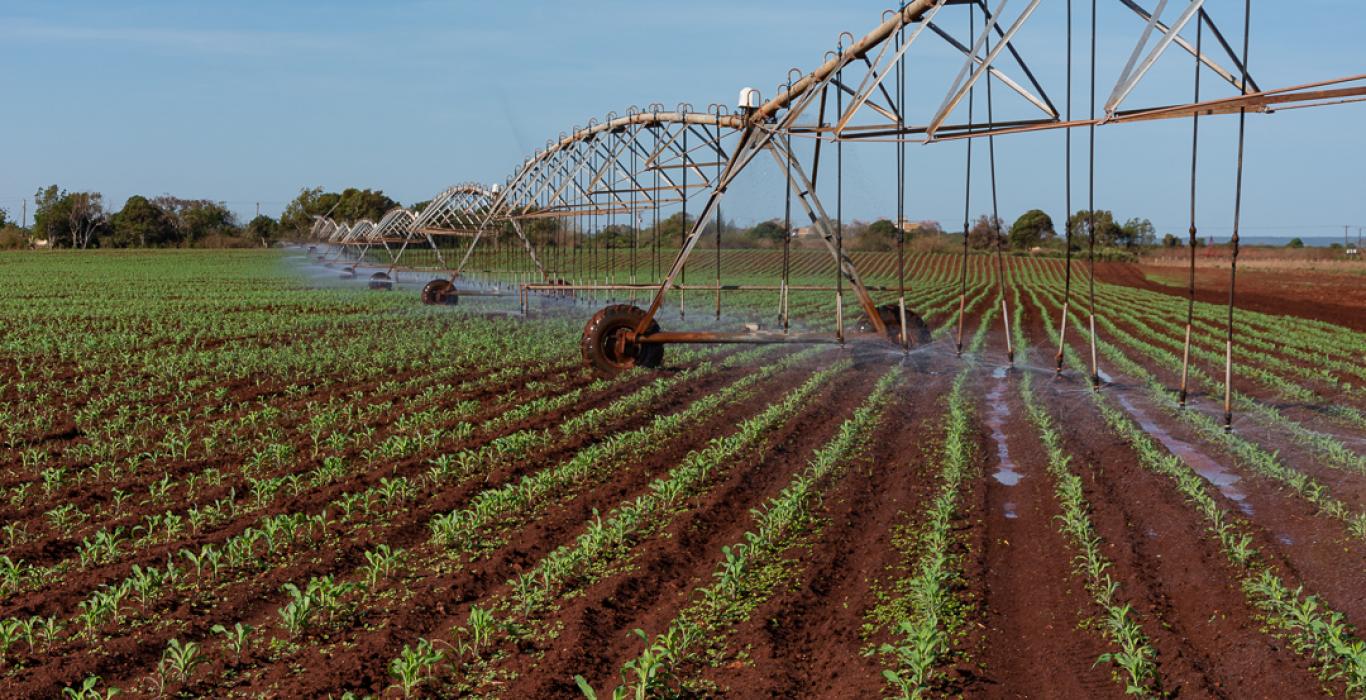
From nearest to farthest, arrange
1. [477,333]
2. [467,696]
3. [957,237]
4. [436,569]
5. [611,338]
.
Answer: [467,696] → [436,569] → [611,338] → [477,333] → [957,237]

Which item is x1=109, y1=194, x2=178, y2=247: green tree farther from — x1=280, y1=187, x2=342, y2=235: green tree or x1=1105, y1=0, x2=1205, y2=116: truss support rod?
x1=1105, y1=0, x2=1205, y2=116: truss support rod

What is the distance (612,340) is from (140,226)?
8418 centimetres

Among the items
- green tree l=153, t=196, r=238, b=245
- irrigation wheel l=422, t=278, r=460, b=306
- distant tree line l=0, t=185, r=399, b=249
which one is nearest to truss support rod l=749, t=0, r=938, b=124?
irrigation wheel l=422, t=278, r=460, b=306

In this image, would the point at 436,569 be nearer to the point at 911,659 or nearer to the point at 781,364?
the point at 911,659

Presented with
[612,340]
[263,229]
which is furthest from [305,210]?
[612,340]

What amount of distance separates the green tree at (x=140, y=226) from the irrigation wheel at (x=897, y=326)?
277 ft

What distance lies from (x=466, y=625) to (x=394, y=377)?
8.78 m

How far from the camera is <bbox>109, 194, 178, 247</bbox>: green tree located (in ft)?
275

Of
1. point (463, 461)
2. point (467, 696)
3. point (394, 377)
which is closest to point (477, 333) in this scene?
point (394, 377)

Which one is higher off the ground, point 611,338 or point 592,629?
point 611,338

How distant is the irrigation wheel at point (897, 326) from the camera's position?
13.4 metres

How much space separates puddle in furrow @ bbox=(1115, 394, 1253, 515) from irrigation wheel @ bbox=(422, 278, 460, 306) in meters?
19.8

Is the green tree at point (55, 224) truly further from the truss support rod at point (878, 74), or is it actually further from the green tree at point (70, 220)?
the truss support rod at point (878, 74)

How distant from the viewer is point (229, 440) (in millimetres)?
9070
